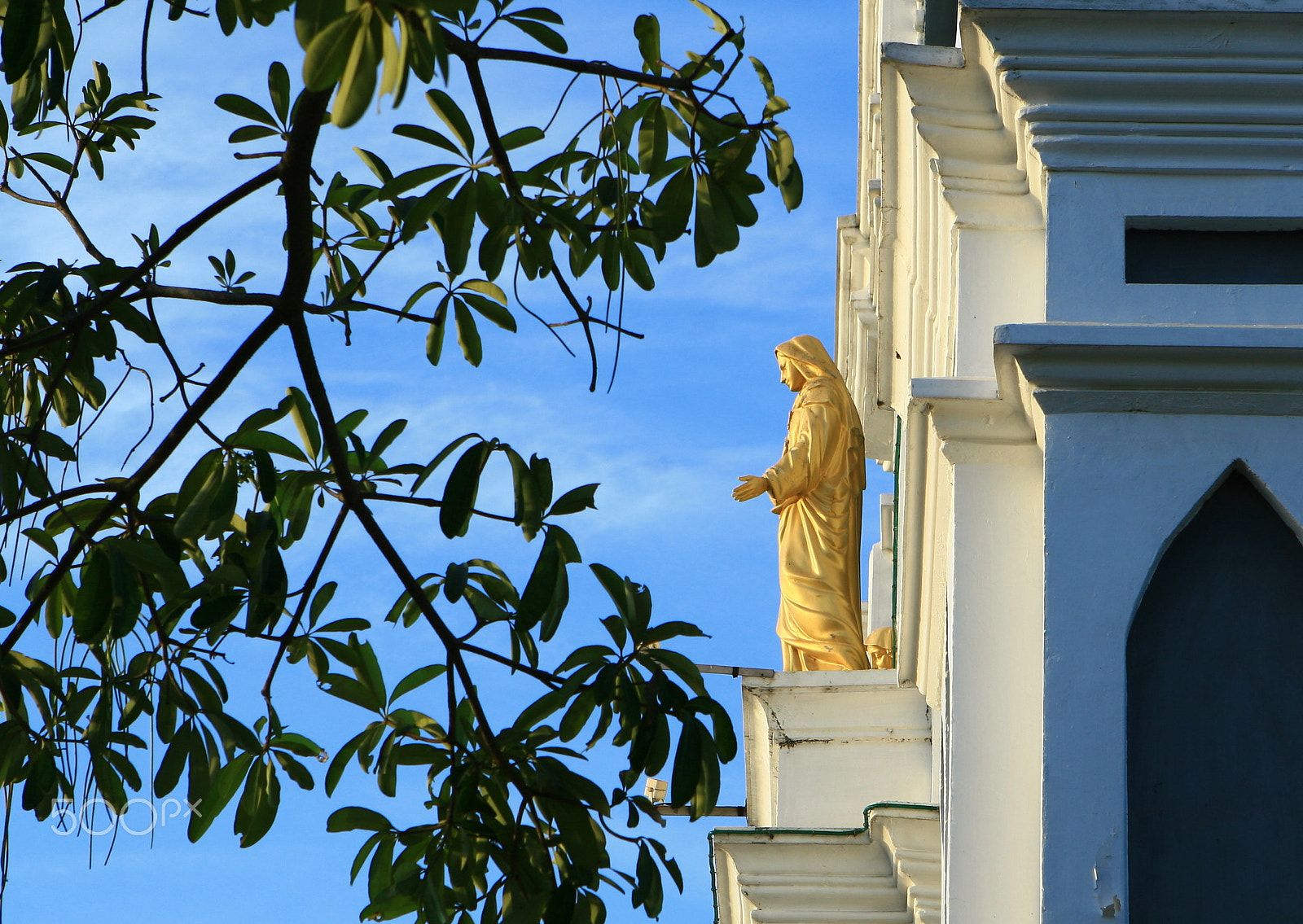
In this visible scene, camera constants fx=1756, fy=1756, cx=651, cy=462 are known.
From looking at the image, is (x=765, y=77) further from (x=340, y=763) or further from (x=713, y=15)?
(x=340, y=763)

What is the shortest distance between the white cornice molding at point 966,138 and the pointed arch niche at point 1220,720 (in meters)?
1.08

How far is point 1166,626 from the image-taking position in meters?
4.43

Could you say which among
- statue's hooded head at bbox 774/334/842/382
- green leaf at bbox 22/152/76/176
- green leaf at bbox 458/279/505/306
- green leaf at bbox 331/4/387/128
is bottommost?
green leaf at bbox 331/4/387/128

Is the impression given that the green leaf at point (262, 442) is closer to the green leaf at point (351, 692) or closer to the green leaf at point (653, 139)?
the green leaf at point (351, 692)

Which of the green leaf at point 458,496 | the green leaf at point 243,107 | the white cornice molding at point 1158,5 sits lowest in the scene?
the green leaf at point 458,496

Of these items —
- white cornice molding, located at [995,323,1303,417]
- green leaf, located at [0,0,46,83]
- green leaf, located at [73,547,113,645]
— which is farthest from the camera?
white cornice molding, located at [995,323,1303,417]

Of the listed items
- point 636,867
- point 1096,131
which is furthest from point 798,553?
point 636,867

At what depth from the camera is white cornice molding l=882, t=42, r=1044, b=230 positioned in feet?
16.4

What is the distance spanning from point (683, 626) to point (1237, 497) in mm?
1631

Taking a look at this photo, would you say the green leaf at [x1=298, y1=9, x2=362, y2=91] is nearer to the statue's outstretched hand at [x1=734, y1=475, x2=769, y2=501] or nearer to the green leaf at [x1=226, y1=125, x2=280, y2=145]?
the green leaf at [x1=226, y1=125, x2=280, y2=145]

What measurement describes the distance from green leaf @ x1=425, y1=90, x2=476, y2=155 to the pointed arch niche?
2118 millimetres

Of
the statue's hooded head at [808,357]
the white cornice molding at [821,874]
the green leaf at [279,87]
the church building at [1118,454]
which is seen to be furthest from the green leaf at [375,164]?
the statue's hooded head at [808,357]

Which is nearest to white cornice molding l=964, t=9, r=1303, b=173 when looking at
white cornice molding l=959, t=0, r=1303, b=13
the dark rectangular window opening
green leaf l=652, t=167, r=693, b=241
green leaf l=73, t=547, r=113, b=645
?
white cornice molding l=959, t=0, r=1303, b=13

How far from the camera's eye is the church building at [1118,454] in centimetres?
428
